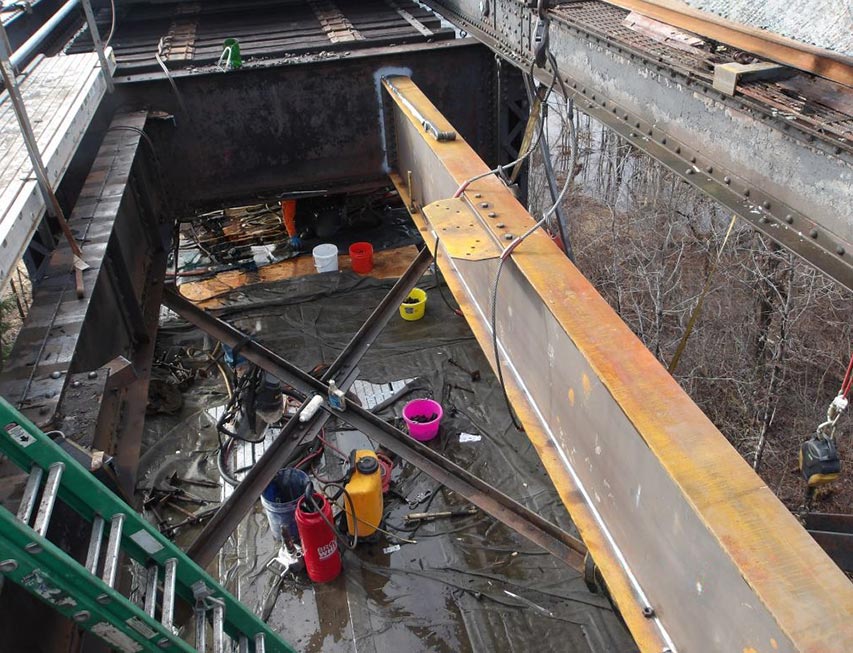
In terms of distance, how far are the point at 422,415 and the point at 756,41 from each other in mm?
6006

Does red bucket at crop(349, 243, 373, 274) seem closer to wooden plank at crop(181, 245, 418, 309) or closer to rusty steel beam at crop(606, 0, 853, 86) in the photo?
wooden plank at crop(181, 245, 418, 309)

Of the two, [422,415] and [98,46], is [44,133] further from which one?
[422,415]

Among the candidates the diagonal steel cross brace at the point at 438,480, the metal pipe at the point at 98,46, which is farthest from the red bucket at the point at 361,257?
the diagonal steel cross brace at the point at 438,480

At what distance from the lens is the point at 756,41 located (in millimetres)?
2955

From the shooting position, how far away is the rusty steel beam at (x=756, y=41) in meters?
2.61

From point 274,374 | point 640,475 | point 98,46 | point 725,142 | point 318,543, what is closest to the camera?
point 640,475

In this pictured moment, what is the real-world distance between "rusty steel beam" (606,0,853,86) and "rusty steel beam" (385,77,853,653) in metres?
1.38

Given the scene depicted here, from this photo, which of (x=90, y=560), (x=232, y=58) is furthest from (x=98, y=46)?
(x=90, y=560)

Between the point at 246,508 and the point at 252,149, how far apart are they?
477 cm

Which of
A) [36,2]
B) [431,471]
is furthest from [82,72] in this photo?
[431,471]

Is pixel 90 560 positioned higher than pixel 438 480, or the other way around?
pixel 90 560

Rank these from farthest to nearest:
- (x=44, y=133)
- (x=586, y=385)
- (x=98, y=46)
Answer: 1. (x=98, y=46)
2. (x=44, y=133)
3. (x=586, y=385)

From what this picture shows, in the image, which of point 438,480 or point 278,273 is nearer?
point 438,480

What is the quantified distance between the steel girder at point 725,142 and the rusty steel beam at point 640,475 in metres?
0.81
